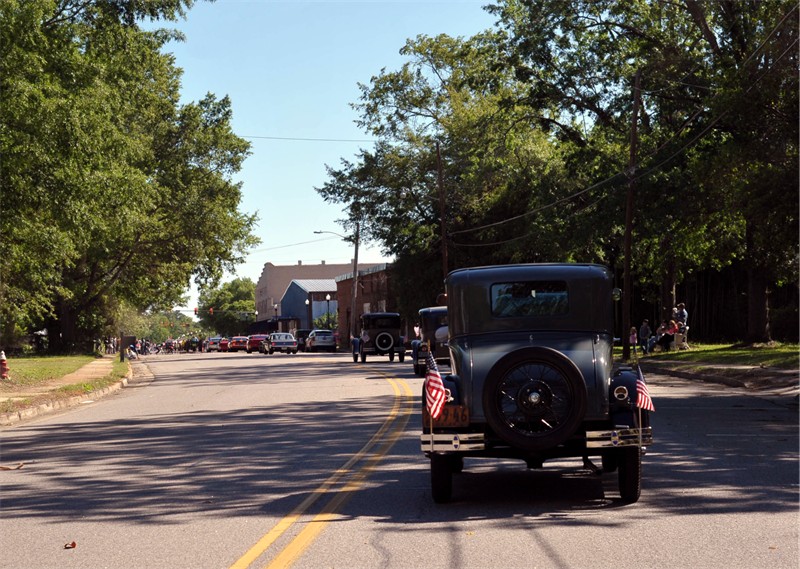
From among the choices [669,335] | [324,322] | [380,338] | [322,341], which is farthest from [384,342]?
[324,322]

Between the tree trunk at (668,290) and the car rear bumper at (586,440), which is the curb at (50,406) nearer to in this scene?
the car rear bumper at (586,440)

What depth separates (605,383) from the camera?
9.20m

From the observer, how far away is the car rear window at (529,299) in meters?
10.4

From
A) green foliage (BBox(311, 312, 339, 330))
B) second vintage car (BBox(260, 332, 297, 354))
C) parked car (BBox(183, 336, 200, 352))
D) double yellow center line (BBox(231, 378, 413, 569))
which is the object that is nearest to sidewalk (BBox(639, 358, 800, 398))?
double yellow center line (BBox(231, 378, 413, 569))

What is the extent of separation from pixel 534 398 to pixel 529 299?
6.10 ft

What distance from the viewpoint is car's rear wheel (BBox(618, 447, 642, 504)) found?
9.00 m

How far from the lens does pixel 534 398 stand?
8.80 metres

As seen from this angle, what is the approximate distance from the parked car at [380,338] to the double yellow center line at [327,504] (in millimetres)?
29357

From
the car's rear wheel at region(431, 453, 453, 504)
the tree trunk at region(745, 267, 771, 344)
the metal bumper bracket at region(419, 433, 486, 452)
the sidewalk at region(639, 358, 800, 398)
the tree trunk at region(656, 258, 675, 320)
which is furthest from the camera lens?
the tree trunk at region(656, 258, 675, 320)

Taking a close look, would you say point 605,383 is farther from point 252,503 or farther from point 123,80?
point 123,80

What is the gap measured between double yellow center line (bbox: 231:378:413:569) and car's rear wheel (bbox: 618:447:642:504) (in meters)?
2.47

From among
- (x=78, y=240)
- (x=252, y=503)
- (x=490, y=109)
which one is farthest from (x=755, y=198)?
(x=490, y=109)

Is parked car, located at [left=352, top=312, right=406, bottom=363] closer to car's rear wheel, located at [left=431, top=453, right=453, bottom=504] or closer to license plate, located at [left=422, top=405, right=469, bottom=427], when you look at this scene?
car's rear wheel, located at [left=431, top=453, right=453, bottom=504]

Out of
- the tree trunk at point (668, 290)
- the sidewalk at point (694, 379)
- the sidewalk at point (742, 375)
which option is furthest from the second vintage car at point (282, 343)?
the sidewalk at point (742, 375)
